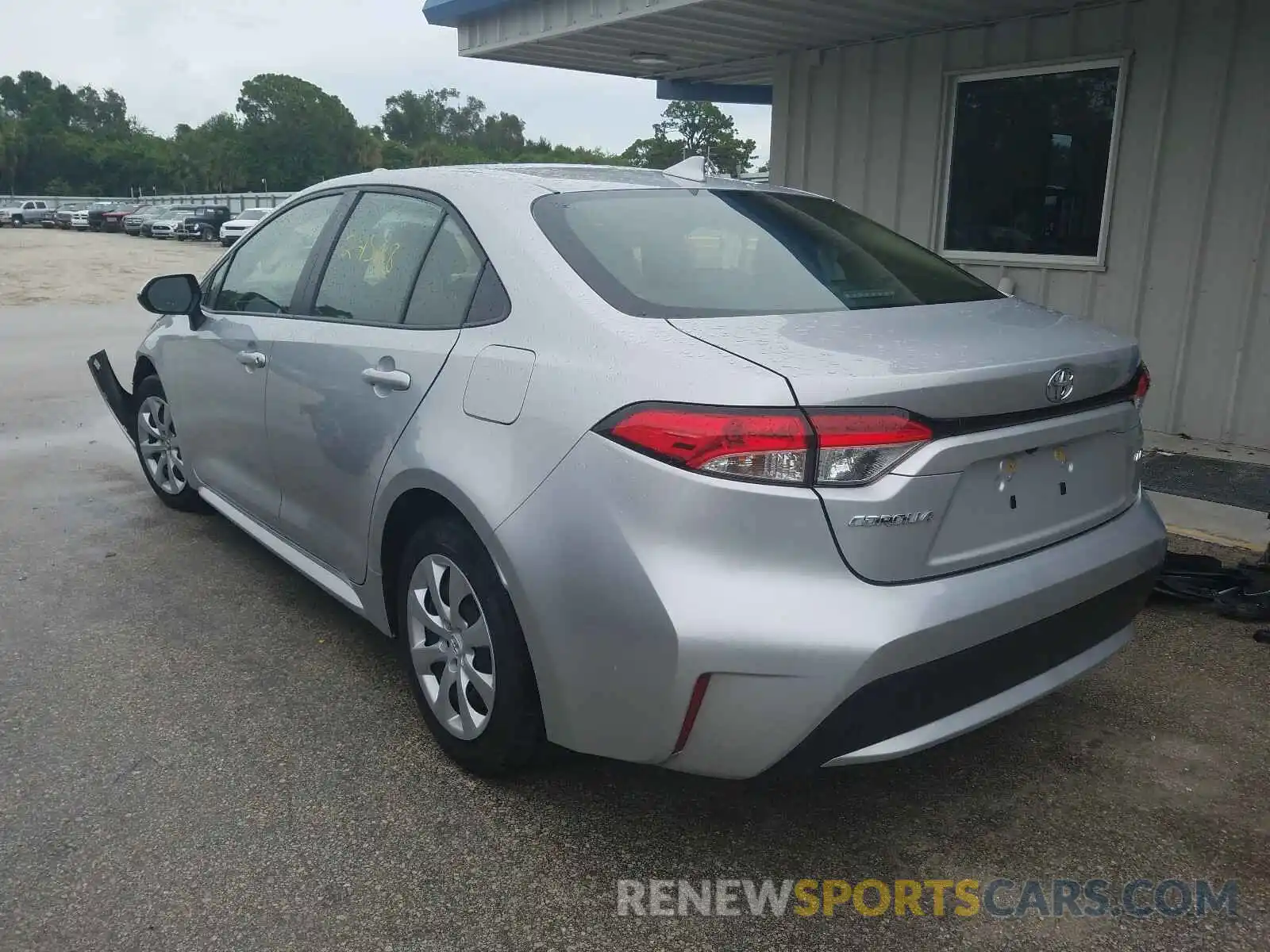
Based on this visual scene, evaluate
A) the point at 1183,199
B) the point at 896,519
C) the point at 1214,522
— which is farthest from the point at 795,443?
the point at 1183,199

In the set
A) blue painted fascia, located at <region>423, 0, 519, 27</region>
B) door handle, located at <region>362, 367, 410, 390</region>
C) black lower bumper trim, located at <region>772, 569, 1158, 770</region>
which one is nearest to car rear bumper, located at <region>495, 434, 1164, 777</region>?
black lower bumper trim, located at <region>772, 569, 1158, 770</region>

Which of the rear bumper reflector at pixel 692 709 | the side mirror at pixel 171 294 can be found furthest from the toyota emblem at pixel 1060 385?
the side mirror at pixel 171 294

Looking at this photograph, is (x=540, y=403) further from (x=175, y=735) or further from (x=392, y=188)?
(x=175, y=735)

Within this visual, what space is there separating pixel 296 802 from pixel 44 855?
58cm

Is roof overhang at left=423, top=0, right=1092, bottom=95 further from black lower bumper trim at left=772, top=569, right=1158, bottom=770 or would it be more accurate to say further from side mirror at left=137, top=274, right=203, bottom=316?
black lower bumper trim at left=772, top=569, right=1158, bottom=770

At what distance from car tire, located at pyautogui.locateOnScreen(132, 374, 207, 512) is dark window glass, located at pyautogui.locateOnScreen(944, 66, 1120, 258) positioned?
5552mm

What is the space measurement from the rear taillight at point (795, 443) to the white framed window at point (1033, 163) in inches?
217

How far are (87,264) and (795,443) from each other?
30126mm

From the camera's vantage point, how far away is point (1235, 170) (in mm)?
6145

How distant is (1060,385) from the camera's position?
93.4 inches

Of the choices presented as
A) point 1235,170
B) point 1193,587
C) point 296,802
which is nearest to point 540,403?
point 296,802

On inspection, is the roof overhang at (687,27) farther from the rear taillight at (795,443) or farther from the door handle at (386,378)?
the rear taillight at (795,443)

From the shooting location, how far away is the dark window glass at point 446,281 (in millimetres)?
2863

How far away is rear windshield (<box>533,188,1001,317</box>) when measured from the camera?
2605 millimetres
